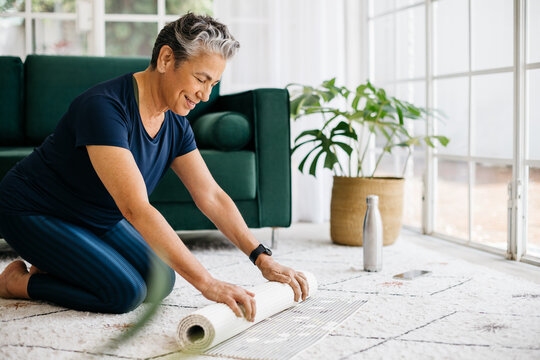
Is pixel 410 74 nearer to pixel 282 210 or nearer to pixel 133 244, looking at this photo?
pixel 282 210

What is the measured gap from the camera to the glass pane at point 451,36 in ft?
9.72

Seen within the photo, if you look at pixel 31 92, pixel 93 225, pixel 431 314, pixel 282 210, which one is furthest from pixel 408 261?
pixel 31 92

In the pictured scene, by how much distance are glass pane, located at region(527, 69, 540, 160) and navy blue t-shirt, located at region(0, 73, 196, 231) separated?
154 centimetres

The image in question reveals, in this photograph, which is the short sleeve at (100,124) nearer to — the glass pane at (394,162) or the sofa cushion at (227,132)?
the sofa cushion at (227,132)

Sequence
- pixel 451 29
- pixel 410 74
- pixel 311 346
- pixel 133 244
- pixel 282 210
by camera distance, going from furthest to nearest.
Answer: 1. pixel 410 74
2. pixel 451 29
3. pixel 282 210
4. pixel 133 244
5. pixel 311 346

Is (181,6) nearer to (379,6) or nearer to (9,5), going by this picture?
(9,5)

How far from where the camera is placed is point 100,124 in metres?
1.49

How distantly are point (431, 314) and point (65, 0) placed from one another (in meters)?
3.24

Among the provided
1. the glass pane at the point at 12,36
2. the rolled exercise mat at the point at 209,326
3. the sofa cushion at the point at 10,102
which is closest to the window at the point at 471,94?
the rolled exercise mat at the point at 209,326

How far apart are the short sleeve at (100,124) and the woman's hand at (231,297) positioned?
0.42 m

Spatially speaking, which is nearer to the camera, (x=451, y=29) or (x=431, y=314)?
(x=431, y=314)

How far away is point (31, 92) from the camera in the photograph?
10.4 ft

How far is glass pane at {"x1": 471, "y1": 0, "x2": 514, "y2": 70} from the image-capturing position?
8.68ft

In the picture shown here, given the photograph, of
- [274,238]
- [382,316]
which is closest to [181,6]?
[274,238]
